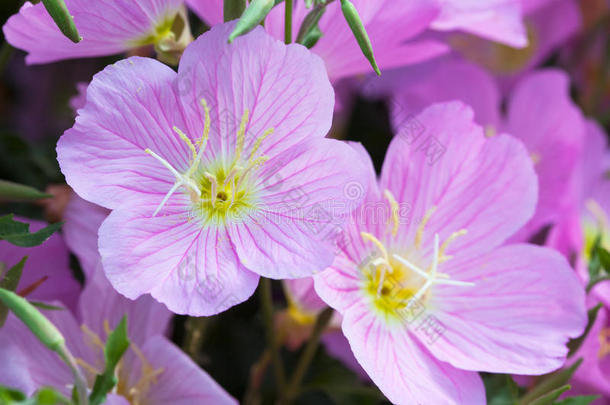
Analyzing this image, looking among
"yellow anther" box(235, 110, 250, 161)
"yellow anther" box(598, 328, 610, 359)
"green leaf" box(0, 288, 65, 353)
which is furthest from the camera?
"yellow anther" box(598, 328, 610, 359)

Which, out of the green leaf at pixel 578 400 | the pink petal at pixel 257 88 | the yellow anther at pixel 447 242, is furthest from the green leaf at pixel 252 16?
the green leaf at pixel 578 400

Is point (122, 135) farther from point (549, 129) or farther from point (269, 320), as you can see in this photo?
point (549, 129)

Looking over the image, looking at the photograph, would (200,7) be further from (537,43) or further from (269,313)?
(537,43)

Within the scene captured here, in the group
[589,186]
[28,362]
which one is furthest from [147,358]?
[589,186]

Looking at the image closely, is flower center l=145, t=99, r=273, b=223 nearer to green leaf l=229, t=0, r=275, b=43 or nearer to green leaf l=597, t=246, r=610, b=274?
green leaf l=229, t=0, r=275, b=43

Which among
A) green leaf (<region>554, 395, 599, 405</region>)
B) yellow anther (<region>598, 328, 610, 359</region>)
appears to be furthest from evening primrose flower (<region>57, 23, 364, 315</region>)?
yellow anther (<region>598, 328, 610, 359</region>)

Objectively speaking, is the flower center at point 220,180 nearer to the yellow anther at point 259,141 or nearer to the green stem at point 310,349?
the yellow anther at point 259,141
